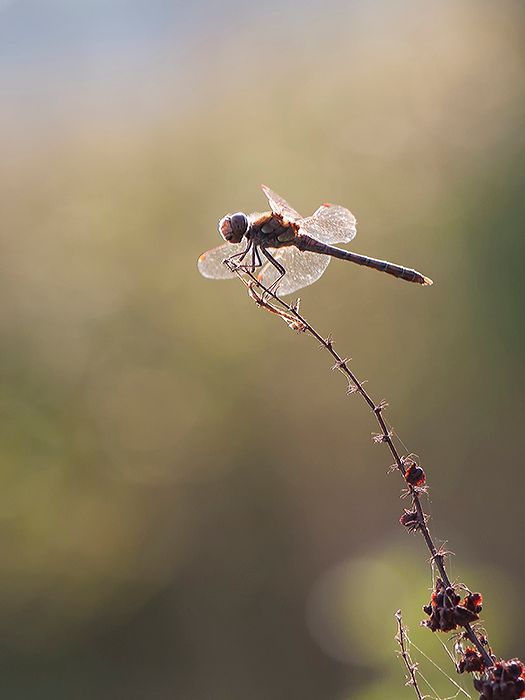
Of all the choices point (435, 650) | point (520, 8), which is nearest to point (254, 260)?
point (435, 650)

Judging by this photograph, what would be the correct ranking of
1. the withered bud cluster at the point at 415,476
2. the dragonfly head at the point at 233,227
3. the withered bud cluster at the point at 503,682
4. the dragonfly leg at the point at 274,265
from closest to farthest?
the withered bud cluster at the point at 503,682 < the withered bud cluster at the point at 415,476 < the dragonfly head at the point at 233,227 < the dragonfly leg at the point at 274,265

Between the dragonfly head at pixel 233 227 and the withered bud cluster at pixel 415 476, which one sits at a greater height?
the dragonfly head at pixel 233 227

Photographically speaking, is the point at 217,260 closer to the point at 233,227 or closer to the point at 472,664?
the point at 233,227

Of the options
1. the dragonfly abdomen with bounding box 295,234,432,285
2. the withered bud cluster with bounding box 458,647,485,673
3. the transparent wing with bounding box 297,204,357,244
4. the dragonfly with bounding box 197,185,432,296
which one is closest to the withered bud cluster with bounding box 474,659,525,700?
the withered bud cluster with bounding box 458,647,485,673

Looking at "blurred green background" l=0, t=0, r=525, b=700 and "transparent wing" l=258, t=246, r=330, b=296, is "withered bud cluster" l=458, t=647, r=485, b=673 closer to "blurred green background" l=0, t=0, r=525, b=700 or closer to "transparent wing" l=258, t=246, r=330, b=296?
"transparent wing" l=258, t=246, r=330, b=296

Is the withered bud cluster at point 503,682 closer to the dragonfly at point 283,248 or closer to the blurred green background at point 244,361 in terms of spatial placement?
the dragonfly at point 283,248

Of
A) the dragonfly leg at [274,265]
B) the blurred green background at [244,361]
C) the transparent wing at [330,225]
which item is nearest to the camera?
the dragonfly leg at [274,265]

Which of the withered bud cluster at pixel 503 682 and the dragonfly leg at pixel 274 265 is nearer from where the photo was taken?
the withered bud cluster at pixel 503 682

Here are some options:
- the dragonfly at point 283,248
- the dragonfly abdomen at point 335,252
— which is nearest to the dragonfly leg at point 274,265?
the dragonfly at point 283,248
